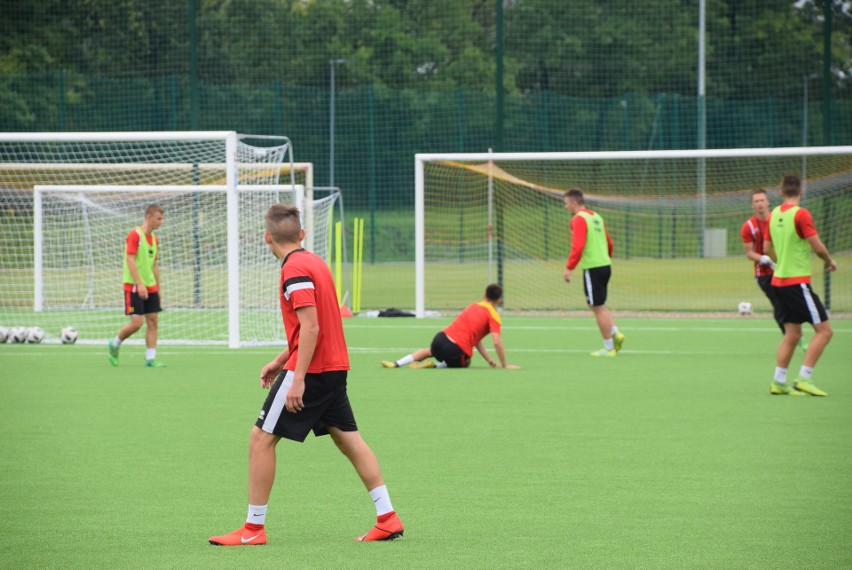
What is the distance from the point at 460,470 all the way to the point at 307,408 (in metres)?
2.05

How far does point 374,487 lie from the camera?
5496 mm

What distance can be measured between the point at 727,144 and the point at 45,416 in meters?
20.9

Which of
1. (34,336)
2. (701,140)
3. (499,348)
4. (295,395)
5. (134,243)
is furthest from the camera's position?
(701,140)

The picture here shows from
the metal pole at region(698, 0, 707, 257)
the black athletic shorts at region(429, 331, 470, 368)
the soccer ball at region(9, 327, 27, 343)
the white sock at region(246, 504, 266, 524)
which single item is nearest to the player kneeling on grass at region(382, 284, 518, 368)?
the black athletic shorts at region(429, 331, 470, 368)

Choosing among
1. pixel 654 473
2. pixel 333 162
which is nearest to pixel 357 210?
pixel 333 162

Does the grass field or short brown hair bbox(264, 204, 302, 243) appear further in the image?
short brown hair bbox(264, 204, 302, 243)

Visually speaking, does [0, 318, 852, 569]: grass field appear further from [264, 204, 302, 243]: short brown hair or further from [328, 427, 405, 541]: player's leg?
[264, 204, 302, 243]: short brown hair

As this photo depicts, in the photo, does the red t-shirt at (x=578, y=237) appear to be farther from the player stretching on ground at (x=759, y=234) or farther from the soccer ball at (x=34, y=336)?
the soccer ball at (x=34, y=336)

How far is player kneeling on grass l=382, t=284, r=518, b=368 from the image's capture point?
12.1 metres

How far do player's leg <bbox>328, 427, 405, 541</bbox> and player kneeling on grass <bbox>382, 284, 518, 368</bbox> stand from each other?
6.37 metres

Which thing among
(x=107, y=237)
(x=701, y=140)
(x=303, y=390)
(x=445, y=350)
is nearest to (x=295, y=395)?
(x=303, y=390)

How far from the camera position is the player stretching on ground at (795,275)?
10148 millimetres

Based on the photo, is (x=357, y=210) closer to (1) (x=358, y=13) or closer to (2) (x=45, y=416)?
(1) (x=358, y=13)

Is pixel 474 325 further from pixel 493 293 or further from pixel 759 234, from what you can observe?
pixel 759 234
